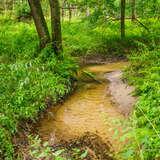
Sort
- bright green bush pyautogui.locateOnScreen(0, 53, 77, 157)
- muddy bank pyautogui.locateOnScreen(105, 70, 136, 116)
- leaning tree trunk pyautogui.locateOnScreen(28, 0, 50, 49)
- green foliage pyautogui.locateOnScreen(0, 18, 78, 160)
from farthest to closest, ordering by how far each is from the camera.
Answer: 1. leaning tree trunk pyautogui.locateOnScreen(28, 0, 50, 49)
2. muddy bank pyautogui.locateOnScreen(105, 70, 136, 116)
3. bright green bush pyautogui.locateOnScreen(0, 53, 77, 157)
4. green foliage pyautogui.locateOnScreen(0, 18, 78, 160)

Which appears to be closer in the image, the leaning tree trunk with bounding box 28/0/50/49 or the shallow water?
the shallow water

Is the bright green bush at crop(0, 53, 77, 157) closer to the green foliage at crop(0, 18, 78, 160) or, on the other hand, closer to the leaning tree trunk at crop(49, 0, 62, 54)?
the green foliage at crop(0, 18, 78, 160)

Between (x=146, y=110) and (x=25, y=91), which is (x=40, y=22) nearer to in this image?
(x=25, y=91)

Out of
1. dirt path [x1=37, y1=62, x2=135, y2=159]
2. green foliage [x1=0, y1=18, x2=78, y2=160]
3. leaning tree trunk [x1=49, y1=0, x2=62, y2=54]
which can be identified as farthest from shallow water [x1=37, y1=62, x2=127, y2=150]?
leaning tree trunk [x1=49, y1=0, x2=62, y2=54]

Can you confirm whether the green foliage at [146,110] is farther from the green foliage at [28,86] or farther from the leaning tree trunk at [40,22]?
the leaning tree trunk at [40,22]

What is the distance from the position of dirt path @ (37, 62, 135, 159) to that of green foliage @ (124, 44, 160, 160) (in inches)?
14.4

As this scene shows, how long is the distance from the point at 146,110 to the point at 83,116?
1685mm

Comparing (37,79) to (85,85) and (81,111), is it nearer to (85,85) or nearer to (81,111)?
(81,111)

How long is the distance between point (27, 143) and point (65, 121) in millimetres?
1604

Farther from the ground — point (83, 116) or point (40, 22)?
point (40, 22)

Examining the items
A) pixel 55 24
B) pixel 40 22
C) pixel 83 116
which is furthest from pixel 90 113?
pixel 40 22

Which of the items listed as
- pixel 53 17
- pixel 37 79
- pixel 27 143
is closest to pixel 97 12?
pixel 53 17

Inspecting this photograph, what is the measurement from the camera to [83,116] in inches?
311

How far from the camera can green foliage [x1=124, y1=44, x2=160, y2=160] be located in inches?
195
